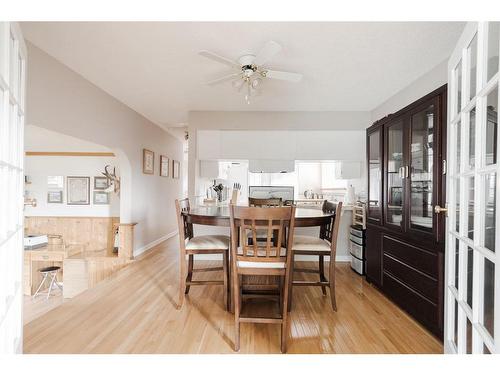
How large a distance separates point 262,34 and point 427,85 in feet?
6.21

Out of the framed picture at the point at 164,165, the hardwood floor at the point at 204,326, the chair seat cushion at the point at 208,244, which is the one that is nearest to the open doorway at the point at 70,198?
the framed picture at the point at 164,165

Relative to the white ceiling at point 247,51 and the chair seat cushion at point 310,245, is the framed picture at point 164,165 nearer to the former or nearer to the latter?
the white ceiling at point 247,51

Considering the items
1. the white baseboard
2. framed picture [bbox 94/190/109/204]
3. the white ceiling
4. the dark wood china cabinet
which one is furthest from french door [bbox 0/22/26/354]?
framed picture [bbox 94/190/109/204]

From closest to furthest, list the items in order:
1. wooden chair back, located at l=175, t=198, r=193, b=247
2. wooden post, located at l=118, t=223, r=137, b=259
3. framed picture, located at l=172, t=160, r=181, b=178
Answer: wooden chair back, located at l=175, t=198, r=193, b=247 < wooden post, located at l=118, t=223, r=137, b=259 < framed picture, located at l=172, t=160, r=181, b=178

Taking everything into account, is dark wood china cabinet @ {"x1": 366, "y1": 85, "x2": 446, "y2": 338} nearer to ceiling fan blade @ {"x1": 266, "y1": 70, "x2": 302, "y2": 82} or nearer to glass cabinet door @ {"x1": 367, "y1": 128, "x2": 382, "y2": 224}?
glass cabinet door @ {"x1": 367, "y1": 128, "x2": 382, "y2": 224}

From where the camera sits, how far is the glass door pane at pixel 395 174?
91.5 inches

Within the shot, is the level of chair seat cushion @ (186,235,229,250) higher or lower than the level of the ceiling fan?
lower

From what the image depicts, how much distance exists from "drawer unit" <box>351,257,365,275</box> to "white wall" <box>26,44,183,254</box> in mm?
3347

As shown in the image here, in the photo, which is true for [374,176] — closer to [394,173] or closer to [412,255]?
[394,173]

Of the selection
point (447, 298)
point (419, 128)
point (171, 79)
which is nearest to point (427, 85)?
point (419, 128)

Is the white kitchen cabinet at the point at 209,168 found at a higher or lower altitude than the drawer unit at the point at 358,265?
higher

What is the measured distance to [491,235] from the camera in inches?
35.8

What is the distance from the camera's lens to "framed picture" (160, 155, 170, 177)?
5185mm

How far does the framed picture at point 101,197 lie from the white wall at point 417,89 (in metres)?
4.77
